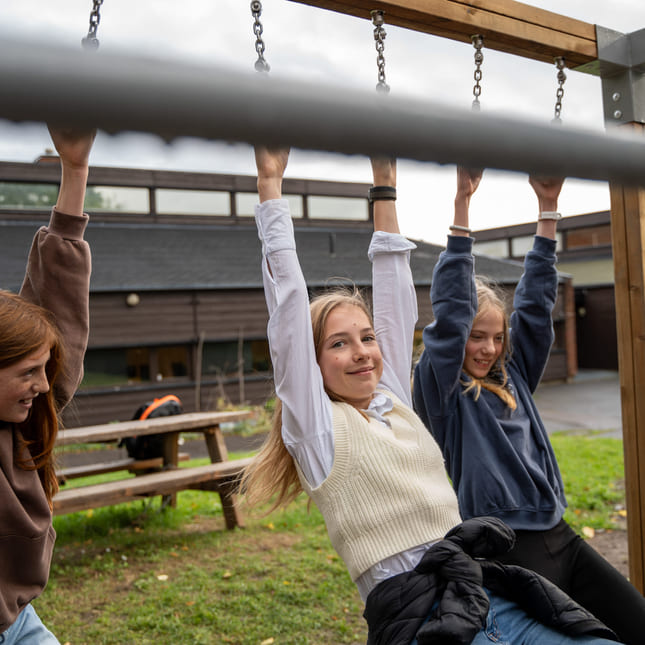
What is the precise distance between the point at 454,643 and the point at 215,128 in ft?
4.76

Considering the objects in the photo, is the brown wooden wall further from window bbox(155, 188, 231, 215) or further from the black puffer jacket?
the black puffer jacket

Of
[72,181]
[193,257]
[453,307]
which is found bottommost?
[453,307]

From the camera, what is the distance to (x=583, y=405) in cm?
1341

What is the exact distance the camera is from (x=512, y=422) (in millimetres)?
2240

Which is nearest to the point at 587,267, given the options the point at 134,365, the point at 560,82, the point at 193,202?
the point at 193,202

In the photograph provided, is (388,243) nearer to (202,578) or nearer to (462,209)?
(462,209)

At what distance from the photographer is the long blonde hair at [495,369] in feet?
7.45

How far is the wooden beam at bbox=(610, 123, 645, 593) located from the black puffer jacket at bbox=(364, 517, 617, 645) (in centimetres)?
122

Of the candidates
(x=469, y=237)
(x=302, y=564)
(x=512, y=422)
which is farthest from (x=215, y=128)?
(x=302, y=564)

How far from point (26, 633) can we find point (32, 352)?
2.21ft

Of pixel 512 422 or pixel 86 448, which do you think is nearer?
pixel 512 422

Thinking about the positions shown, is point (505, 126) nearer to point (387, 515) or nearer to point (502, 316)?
point (387, 515)

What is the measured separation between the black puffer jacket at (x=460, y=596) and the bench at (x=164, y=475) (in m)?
2.52

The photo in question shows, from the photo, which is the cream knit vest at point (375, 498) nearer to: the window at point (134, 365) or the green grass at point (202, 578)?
the green grass at point (202, 578)
